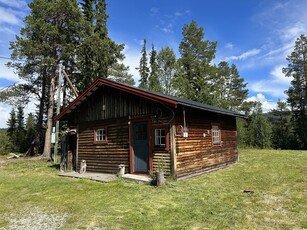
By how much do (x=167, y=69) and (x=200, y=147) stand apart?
17027 millimetres

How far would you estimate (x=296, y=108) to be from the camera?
30500 mm

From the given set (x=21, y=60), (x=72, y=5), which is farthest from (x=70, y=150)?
(x=72, y=5)

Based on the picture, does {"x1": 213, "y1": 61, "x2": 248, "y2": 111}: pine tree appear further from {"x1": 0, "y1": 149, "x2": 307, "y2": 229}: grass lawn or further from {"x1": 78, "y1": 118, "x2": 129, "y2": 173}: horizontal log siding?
{"x1": 0, "y1": 149, "x2": 307, "y2": 229}: grass lawn

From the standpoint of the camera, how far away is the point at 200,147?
32.3 ft

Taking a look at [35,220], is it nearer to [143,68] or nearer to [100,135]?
[100,135]

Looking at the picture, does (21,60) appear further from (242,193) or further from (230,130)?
(242,193)

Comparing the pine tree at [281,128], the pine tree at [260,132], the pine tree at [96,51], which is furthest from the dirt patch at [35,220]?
the pine tree at [281,128]

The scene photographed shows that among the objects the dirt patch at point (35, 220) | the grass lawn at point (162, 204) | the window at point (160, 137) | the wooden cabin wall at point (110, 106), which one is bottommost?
the dirt patch at point (35, 220)

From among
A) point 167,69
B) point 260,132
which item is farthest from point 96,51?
point 260,132

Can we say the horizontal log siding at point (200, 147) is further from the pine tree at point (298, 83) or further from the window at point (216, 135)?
the pine tree at point (298, 83)

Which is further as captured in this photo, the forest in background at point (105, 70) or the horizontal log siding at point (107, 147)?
the forest in background at point (105, 70)

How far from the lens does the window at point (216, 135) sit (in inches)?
441

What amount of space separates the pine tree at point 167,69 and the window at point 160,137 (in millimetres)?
16840

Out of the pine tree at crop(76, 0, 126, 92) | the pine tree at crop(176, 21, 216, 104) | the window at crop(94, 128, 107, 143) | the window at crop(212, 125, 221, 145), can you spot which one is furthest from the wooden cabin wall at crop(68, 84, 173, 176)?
the pine tree at crop(176, 21, 216, 104)
